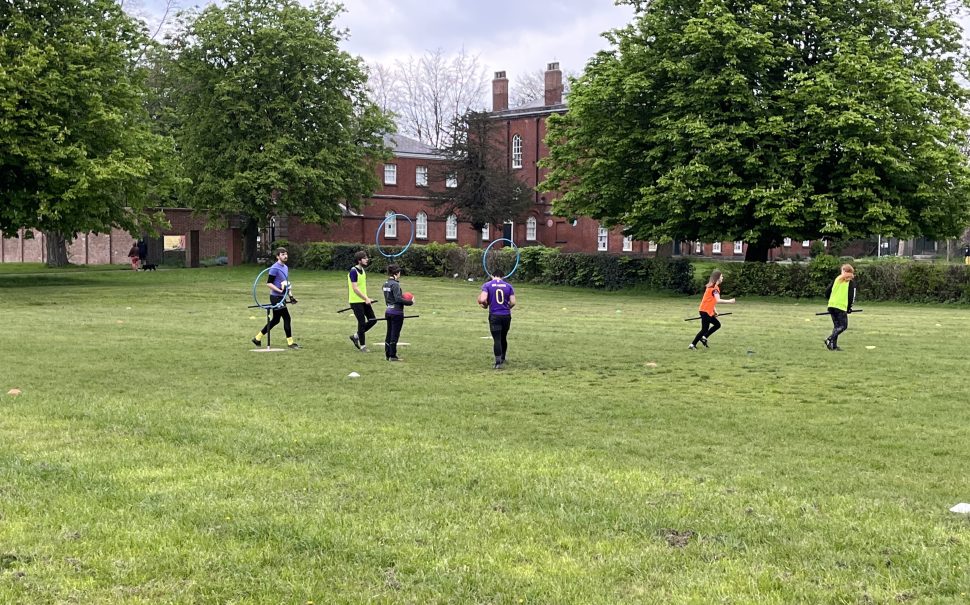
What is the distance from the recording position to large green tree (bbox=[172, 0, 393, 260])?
164ft

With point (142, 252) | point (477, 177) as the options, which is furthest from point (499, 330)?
point (477, 177)

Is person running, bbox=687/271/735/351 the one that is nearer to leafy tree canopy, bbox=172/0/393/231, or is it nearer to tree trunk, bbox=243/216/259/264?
leafy tree canopy, bbox=172/0/393/231

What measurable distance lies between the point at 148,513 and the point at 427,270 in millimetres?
43229

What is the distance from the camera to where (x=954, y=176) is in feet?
115

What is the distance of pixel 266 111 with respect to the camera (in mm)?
50781

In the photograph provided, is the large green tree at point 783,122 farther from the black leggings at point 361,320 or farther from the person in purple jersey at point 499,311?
the person in purple jersey at point 499,311

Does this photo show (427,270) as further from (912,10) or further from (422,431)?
(422,431)

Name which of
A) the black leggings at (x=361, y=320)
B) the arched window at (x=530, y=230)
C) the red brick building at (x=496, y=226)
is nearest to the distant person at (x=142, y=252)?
the red brick building at (x=496, y=226)

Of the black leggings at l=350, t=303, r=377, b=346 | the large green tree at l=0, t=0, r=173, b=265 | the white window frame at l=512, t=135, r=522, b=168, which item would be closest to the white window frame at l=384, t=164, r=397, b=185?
the white window frame at l=512, t=135, r=522, b=168

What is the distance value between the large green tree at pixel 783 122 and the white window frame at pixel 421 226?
Result: 120 feet

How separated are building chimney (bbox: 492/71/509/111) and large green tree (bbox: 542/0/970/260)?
134ft

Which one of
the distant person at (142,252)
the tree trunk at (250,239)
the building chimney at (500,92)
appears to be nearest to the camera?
the distant person at (142,252)

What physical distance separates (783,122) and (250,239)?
104 ft

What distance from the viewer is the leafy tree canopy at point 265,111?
50.1 meters
